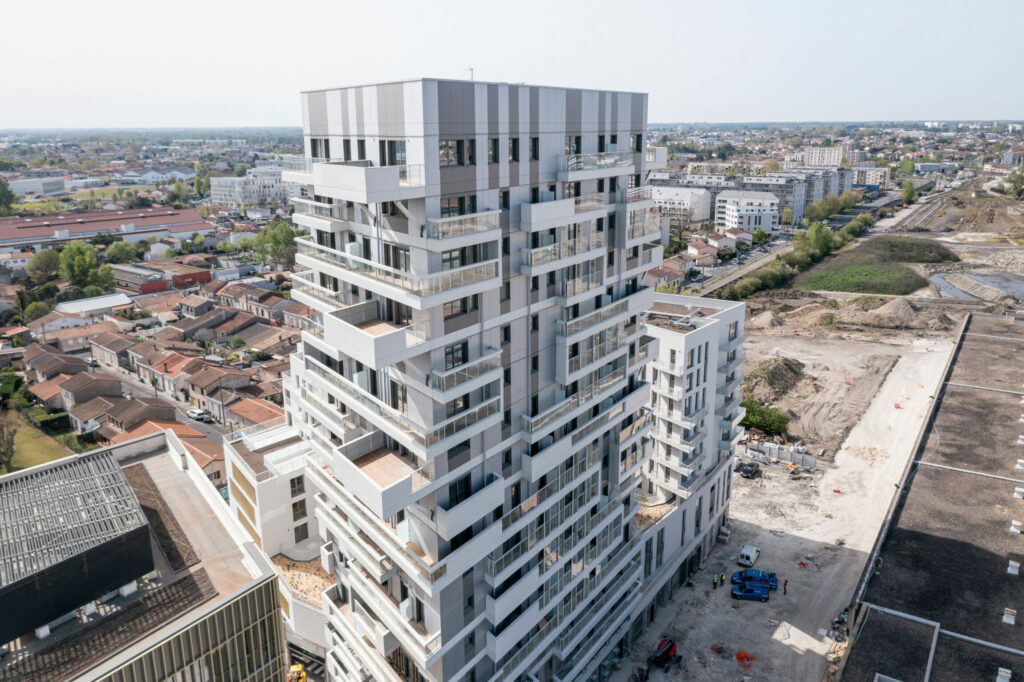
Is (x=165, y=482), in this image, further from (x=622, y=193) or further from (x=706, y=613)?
(x=706, y=613)

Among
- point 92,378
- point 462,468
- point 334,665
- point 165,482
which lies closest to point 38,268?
point 92,378

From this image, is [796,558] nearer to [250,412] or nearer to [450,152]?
[450,152]

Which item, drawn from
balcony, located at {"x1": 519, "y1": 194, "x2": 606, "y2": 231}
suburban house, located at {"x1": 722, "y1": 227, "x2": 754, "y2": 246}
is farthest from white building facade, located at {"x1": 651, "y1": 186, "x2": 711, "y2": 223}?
balcony, located at {"x1": 519, "y1": 194, "x2": 606, "y2": 231}

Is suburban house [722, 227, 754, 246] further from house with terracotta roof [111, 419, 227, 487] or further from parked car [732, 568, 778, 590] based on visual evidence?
house with terracotta roof [111, 419, 227, 487]

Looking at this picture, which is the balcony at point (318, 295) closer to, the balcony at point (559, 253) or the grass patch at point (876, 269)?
the balcony at point (559, 253)

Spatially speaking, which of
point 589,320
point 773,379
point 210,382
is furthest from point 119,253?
point 589,320
